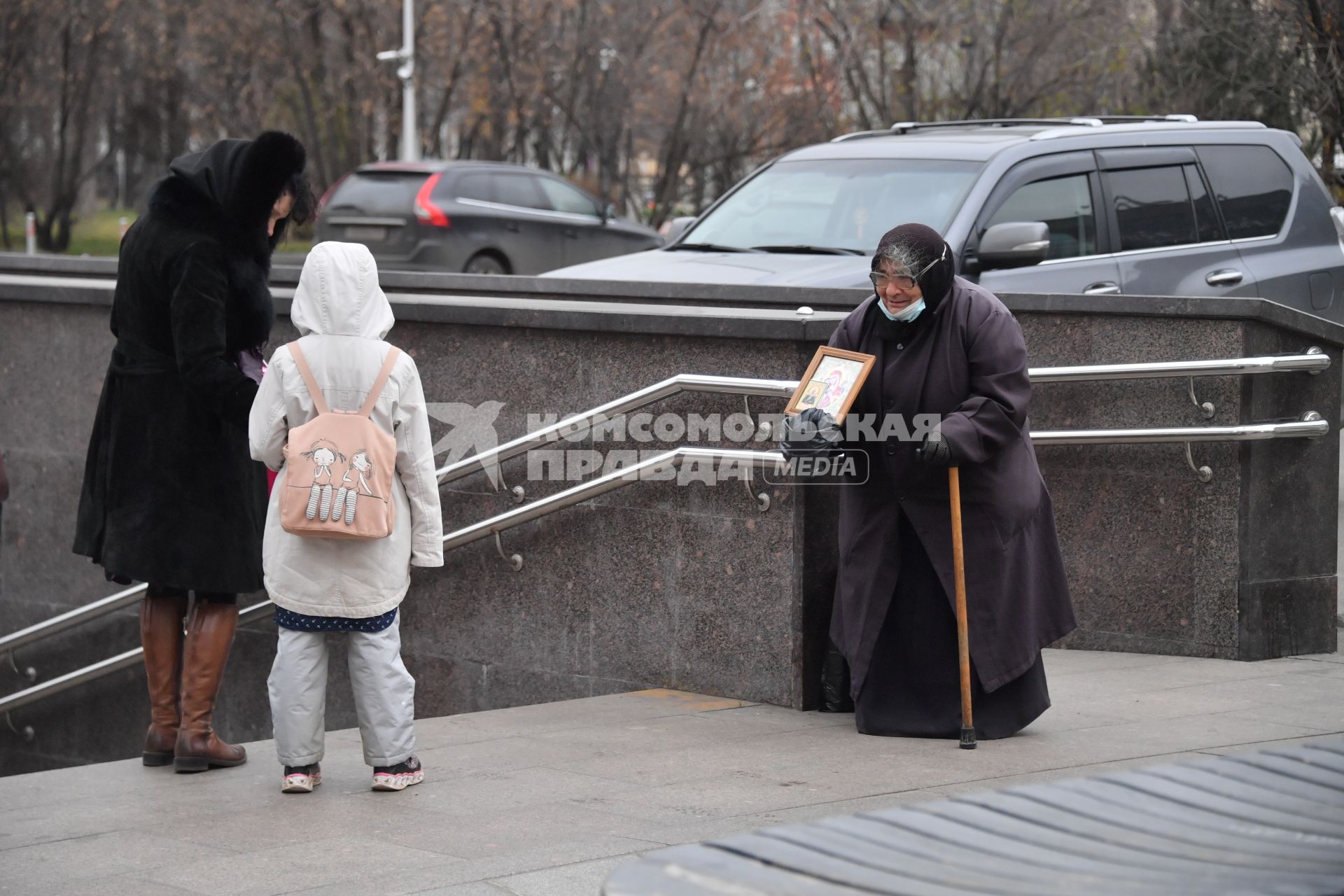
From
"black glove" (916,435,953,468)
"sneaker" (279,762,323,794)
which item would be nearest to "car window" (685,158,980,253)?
"black glove" (916,435,953,468)

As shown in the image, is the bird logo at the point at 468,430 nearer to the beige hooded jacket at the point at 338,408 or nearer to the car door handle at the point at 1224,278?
the beige hooded jacket at the point at 338,408

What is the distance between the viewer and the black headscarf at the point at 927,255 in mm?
5559

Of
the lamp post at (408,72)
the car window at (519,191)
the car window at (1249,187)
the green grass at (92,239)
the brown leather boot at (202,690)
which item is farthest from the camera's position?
the green grass at (92,239)

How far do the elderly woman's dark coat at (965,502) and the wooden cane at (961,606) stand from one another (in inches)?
2.4

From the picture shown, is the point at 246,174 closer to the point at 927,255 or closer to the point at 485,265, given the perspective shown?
the point at 927,255

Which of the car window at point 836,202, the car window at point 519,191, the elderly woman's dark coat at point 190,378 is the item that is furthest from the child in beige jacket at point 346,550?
the car window at point 519,191

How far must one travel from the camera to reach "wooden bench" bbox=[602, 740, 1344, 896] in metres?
2.46

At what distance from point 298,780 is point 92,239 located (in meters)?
45.8

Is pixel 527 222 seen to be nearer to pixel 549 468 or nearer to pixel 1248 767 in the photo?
pixel 549 468

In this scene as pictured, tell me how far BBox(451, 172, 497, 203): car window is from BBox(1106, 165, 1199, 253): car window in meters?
11.6

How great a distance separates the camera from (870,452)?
19.1 ft

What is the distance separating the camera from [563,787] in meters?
5.35

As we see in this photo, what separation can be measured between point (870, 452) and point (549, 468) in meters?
1.99

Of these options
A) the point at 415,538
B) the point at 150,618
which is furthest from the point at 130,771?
the point at 415,538
